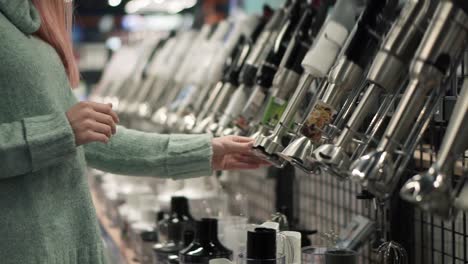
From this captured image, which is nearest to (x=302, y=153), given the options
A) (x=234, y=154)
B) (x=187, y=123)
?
(x=234, y=154)

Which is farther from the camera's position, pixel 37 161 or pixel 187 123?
pixel 187 123

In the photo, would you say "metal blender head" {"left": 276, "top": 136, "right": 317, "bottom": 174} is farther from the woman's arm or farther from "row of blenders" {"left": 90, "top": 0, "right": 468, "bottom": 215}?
the woman's arm

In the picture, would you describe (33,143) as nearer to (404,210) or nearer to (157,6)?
(404,210)

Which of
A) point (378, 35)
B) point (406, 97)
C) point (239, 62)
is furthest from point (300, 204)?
point (406, 97)

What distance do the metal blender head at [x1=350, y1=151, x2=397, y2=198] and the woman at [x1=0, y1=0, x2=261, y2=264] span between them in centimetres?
68

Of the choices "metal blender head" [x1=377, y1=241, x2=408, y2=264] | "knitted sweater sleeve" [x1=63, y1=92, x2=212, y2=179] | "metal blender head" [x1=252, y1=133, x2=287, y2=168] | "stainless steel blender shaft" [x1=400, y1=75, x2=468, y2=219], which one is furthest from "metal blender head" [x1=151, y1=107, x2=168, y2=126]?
"stainless steel blender shaft" [x1=400, y1=75, x2=468, y2=219]

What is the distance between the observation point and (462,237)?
6.39 ft

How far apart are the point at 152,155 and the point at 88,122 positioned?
15.9 inches

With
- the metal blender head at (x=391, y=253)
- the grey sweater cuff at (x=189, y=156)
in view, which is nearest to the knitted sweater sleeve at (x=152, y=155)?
the grey sweater cuff at (x=189, y=156)

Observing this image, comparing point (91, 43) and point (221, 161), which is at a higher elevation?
point (91, 43)

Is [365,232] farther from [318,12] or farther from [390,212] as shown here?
[318,12]

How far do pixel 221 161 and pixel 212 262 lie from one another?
1.38ft

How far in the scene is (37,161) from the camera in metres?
1.66

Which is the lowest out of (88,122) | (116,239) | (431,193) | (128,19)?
(116,239)
